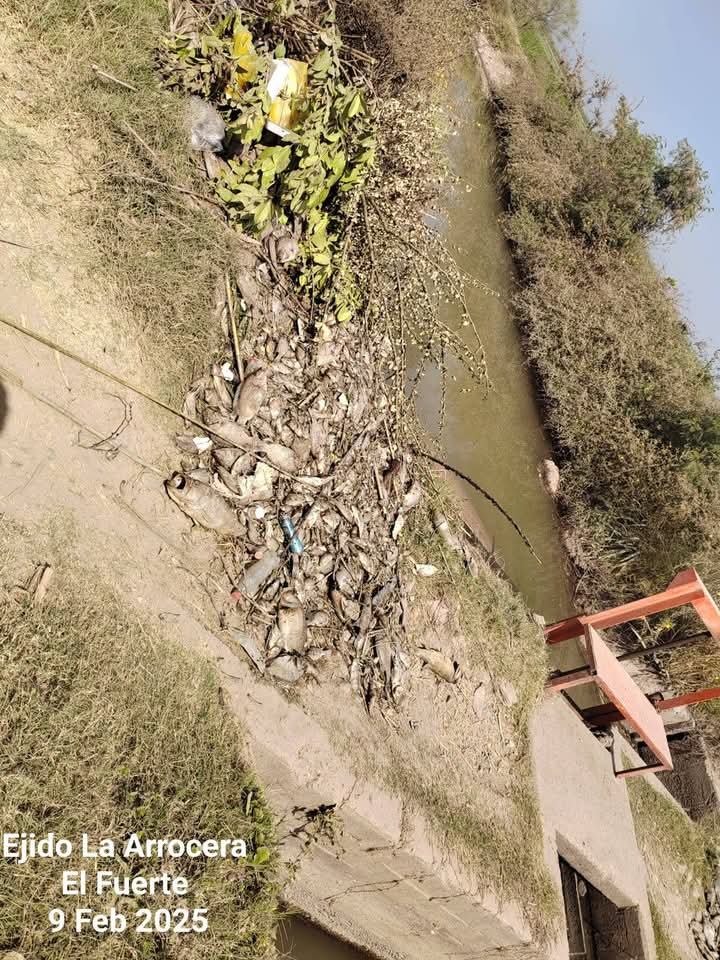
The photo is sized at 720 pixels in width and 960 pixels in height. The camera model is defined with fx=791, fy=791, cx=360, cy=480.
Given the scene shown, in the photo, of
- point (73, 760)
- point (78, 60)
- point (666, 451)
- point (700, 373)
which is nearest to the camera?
→ point (73, 760)

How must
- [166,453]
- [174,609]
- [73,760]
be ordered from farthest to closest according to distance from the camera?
[166,453] < [174,609] < [73,760]

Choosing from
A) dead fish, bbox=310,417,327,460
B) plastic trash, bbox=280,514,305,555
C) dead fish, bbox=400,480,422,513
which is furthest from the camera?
dead fish, bbox=400,480,422,513

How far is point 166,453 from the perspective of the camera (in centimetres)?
338

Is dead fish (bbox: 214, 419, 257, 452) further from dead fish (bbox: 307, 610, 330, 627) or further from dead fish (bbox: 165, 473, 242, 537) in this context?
dead fish (bbox: 307, 610, 330, 627)

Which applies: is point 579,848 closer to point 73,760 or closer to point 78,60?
point 73,760

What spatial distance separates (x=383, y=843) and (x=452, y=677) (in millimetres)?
1041

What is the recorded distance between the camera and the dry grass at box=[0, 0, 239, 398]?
346 cm

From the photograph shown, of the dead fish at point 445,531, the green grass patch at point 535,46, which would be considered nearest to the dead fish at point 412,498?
the dead fish at point 445,531

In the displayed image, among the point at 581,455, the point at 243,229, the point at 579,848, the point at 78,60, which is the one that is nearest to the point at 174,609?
the point at 243,229

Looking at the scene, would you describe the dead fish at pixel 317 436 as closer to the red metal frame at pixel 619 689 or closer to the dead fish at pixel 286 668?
the dead fish at pixel 286 668

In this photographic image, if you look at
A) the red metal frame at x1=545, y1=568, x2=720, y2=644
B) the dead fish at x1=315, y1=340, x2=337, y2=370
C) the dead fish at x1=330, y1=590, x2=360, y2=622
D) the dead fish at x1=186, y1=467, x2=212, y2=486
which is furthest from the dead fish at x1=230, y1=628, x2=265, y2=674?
the red metal frame at x1=545, y1=568, x2=720, y2=644

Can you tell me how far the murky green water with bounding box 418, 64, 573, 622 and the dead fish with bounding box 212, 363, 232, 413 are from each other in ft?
8.45

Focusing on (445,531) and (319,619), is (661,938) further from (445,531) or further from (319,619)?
(319,619)

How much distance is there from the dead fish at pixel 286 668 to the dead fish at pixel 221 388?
3.75ft
